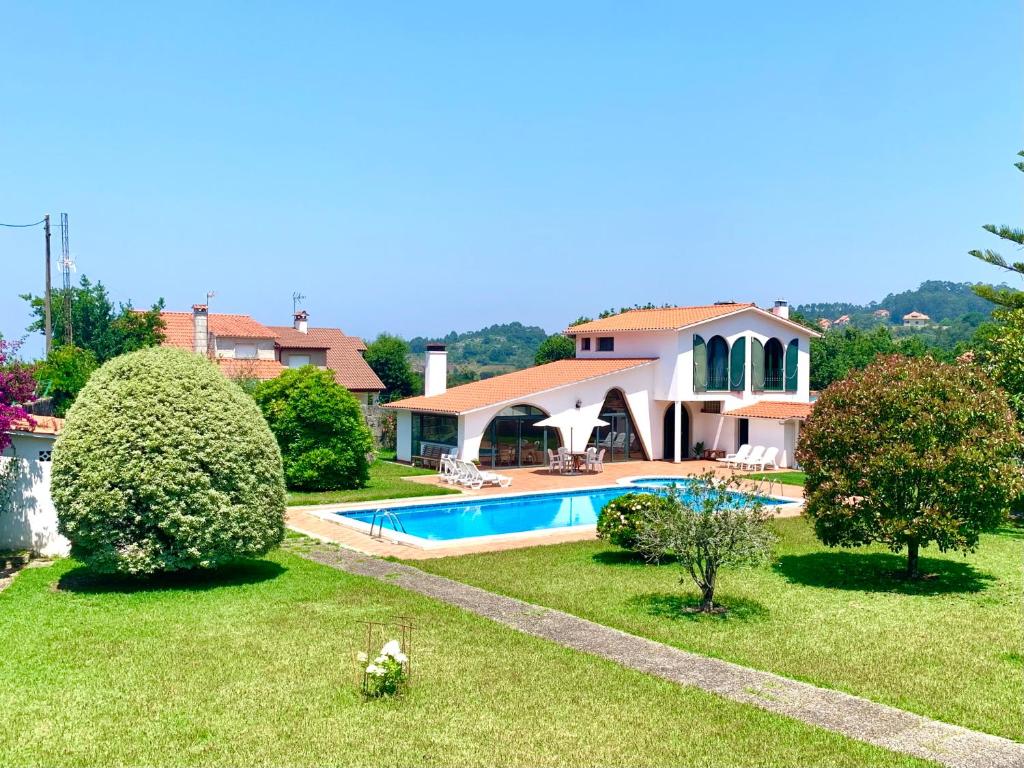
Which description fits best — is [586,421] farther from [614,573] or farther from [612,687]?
[612,687]

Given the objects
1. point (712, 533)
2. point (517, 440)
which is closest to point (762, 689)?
point (712, 533)

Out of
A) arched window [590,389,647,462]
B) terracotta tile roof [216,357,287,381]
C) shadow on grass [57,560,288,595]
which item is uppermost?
terracotta tile roof [216,357,287,381]

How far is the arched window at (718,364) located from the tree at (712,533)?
2030 centimetres

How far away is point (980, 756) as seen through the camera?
23.5ft

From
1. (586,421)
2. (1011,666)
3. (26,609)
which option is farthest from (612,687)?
(586,421)

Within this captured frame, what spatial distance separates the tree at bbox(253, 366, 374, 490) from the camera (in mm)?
23953

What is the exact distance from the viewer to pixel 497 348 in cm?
15250

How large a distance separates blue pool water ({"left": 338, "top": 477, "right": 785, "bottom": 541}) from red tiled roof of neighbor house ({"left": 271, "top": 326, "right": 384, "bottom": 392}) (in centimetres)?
2031

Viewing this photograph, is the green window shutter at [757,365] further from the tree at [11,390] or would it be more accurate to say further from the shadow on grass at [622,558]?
the tree at [11,390]

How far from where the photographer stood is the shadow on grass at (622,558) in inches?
614

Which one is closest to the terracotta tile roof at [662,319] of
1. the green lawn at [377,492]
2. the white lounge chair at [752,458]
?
the white lounge chair at [752,458]

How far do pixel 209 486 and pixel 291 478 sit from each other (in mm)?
11379

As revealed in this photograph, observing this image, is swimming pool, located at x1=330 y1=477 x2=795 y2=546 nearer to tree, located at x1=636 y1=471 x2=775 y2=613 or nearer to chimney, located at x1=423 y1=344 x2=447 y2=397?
tree, located at x1=636 y1=471 x2=775 y2=613

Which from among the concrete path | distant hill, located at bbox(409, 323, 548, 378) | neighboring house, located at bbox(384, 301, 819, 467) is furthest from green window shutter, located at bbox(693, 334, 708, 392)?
distant hill, located at bbox(409, 323, 548, 378)
